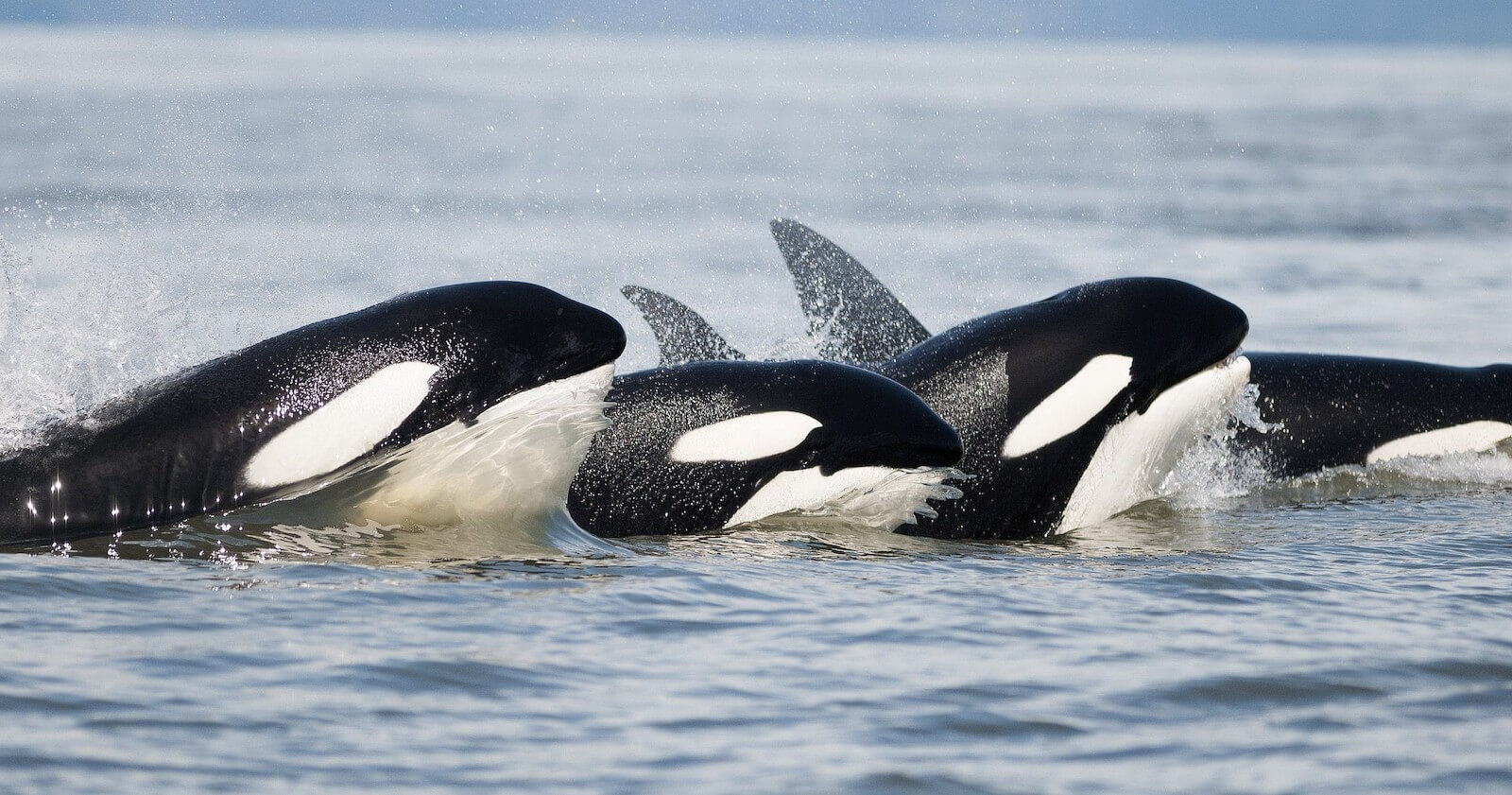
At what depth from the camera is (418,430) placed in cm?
690

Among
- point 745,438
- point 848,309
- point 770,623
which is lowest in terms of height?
point 770,623

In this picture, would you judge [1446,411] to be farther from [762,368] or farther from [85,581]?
[85,581]

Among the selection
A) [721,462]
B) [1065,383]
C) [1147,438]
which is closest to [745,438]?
[721,462]

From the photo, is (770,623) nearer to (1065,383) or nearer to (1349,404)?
(1065,383)

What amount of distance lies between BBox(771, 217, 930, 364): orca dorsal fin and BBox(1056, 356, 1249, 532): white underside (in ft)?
6.53

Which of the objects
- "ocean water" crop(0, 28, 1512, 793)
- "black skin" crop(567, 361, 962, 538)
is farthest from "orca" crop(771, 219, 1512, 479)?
"black skin" crop(567, 361, 962, 538)

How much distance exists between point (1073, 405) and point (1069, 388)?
0.08 metres

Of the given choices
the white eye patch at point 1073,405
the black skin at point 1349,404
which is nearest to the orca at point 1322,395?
the black skin at point 1349,404

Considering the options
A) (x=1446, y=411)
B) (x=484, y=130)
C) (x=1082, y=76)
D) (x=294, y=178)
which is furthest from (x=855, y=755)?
(x=1082, y=76)

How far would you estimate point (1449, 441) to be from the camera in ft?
34.6

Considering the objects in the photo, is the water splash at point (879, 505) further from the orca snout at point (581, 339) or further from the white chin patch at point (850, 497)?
the orca snout at point (581, 339)

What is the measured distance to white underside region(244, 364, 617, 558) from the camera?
701 cm

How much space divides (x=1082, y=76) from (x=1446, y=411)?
90.5 m

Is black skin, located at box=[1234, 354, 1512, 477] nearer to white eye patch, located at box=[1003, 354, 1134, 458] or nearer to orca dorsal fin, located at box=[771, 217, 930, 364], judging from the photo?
orca dorsal fin, located at box=[771, 217, 930, 364]
